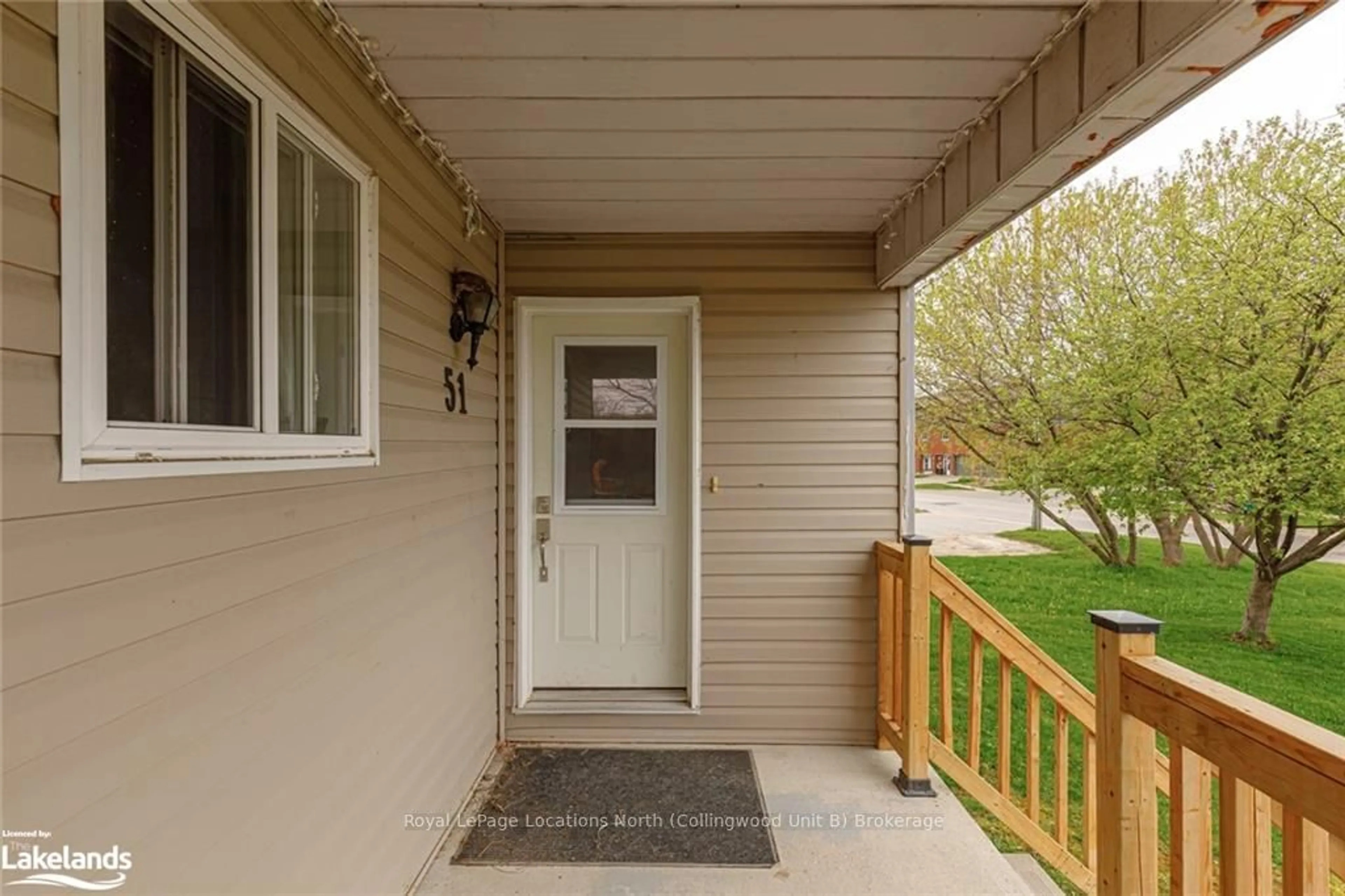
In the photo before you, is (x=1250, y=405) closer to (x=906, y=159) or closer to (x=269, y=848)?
(x=906, y=159)

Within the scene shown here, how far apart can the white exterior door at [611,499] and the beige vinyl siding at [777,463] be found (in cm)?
18

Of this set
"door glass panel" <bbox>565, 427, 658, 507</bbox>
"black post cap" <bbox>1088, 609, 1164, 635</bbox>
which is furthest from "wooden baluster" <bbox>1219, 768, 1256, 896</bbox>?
"door glass panel" <bbox>565, 427, 658, 507</bbox>

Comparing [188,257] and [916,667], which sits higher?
[188,257]

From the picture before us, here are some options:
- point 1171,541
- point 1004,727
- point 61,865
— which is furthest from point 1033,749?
point 1171,541

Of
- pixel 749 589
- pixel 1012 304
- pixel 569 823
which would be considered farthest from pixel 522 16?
pixel 1012 304

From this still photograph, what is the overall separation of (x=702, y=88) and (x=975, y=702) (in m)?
2.59

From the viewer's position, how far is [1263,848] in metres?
1.31

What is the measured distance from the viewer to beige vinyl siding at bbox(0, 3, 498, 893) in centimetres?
81

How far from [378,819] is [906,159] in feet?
9.08

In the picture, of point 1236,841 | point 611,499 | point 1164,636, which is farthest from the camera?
point 1164,636

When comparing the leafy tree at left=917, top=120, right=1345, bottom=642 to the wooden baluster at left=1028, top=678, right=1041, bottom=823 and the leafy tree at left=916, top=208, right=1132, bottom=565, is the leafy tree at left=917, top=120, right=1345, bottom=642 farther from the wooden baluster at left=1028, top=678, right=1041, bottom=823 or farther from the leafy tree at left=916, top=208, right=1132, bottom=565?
the wooden baluster at left=1028, top=678, right=1041, bottom=823

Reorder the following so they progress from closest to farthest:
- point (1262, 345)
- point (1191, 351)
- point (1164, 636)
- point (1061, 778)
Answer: point (1061, 778) < point (1262, 345) < point (1191, 351) < point (1164, 636)

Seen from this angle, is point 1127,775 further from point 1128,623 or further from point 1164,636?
point 1164,636

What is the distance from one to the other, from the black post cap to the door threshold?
1.99m
